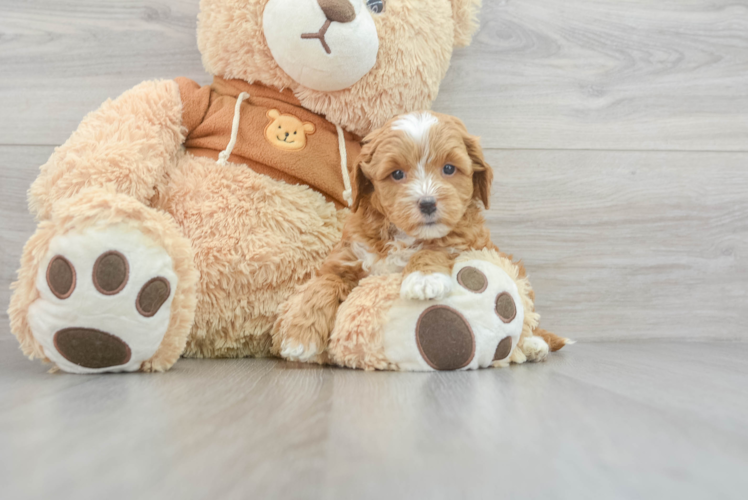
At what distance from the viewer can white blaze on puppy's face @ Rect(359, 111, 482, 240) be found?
87 centimetres

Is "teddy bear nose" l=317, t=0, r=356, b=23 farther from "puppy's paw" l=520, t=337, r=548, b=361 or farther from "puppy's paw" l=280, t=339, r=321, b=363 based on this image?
"puppy's paw" l=520, t=337, r=548, b=361

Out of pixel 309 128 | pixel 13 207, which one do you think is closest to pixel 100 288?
pixel 309 128

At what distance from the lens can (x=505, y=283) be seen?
92 cm

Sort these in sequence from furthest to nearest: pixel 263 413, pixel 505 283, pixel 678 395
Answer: pixel 505 283, pixel 678 395, pixel 263 413

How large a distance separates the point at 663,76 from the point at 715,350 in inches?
28.0

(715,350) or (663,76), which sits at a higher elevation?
(663,76)

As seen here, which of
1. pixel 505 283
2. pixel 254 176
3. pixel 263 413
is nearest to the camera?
pixel 263 413

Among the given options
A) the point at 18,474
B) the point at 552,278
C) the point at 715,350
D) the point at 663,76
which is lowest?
the point at 715,350

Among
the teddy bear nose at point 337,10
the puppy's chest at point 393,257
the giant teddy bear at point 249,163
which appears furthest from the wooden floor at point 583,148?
the teddy bear nose at point 337,10

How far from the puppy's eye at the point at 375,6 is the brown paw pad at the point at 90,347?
749mm

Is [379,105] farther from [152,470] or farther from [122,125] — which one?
[152,470]

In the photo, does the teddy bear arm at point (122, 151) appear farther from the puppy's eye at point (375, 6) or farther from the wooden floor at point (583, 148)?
the puppy's eye at point (375, 6)

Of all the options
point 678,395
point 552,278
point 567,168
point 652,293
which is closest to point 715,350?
point 652,293

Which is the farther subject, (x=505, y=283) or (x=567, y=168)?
(x=567, y=168)
